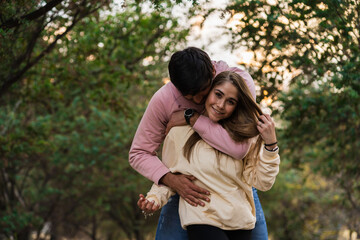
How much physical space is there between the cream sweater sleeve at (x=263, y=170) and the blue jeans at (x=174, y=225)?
384 mm

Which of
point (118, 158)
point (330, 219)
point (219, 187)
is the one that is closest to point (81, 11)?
point (219, 187)

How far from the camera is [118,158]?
13.9 m

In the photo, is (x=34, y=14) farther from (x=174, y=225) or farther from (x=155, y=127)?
(x=174, y=225)

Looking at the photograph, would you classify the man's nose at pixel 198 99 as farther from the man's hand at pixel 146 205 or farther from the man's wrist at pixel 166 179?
the man's hand at pixel 146 205

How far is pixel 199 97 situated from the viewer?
3225 mm

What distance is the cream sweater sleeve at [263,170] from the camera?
2.94 m

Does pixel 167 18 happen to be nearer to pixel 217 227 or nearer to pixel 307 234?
pixel 217 227

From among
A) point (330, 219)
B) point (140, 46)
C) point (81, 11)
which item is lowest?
point (330, 219)

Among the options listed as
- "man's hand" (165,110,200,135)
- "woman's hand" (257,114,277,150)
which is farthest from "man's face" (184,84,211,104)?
"woman's hand" (257,114,277,150)

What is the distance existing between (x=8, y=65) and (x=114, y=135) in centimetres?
660

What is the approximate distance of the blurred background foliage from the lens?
4.95m

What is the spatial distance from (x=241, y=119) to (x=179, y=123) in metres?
0.40

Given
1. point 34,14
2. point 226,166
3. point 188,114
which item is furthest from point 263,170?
point 34,14

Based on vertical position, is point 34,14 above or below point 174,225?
above
